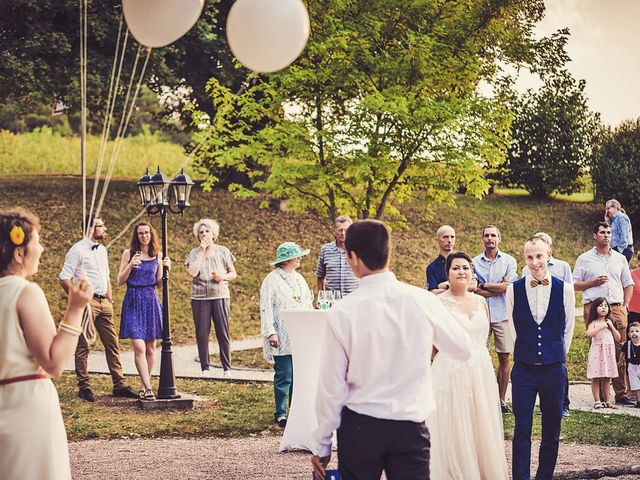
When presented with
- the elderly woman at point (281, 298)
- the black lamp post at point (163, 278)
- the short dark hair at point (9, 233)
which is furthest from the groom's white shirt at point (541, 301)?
the black lamp post at point (163, 278)

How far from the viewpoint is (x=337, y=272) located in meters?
11.1

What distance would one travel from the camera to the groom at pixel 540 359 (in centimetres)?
719

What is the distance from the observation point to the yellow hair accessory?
4.41 m

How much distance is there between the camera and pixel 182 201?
40.5 feet

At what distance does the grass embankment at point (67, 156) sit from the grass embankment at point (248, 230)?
2.94 m

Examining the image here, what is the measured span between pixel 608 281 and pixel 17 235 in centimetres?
944

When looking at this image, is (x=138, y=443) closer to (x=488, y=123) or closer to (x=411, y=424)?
(x=411, y=424)

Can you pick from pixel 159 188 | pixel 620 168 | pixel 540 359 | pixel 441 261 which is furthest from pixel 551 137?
pixel 540 359

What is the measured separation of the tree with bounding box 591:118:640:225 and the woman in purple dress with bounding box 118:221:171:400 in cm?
2380

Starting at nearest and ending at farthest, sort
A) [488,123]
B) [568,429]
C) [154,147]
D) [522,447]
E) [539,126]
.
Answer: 1. [522,447]
2. [568,429]
3. [488,123]
4. [539,126]
5. [154,147]

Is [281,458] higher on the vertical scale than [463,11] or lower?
lower

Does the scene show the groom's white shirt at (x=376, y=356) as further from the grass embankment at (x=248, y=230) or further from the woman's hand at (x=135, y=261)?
the grass embankment at (x=248, y=230)

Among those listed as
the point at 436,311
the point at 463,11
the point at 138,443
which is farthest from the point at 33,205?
the point at 436,311

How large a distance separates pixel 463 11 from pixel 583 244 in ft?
42.8
